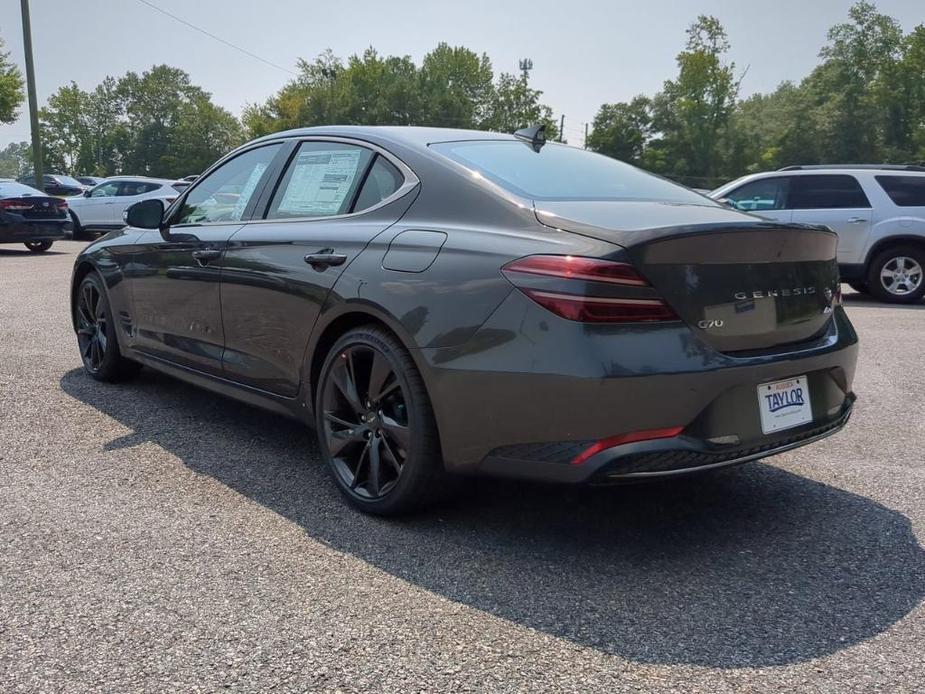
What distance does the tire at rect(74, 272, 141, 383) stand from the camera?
566cm

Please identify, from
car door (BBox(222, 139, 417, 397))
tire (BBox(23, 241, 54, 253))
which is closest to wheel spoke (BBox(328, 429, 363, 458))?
car door (BBox(222, 139, 417, 397))

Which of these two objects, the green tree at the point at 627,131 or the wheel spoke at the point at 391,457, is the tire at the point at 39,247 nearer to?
the wheel spoke at the point at 391,457

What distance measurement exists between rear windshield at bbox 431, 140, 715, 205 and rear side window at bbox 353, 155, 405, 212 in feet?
0.68

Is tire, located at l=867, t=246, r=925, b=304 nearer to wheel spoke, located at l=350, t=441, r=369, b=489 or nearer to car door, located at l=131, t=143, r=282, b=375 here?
car door, located at l=131, t=143, r=282, b=375

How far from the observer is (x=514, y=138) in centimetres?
429

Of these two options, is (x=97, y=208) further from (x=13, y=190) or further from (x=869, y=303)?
(x=869, y=303)

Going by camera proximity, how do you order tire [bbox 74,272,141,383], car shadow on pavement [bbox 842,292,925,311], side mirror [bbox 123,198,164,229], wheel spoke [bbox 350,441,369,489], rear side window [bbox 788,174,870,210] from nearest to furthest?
1. wheel spoke [bbox 350,441,369,489]
2. side mirror [bbox 123,198,164,229]
3. tire [bbox 74,272,141,383]
4. car shadow on pavement [bbox 842,292,925,311]
5. rear side window [bbox 788,174,870,210]

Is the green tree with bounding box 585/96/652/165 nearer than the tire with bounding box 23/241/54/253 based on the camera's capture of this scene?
Answer: No

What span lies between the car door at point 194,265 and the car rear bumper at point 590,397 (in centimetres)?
175

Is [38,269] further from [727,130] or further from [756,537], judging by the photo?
[727,130]

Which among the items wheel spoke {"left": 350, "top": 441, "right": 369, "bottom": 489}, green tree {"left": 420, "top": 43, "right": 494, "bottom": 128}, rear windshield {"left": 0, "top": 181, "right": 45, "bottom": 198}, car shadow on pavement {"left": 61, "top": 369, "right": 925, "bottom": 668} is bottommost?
car shadow on pavement {"left": 61, "top": 369, "right": 925, "bottom": 668}

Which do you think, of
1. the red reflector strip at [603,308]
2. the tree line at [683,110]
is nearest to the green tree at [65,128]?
the tree line at [683,110]

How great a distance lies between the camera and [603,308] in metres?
2.85

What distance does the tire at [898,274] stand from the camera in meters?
11.5
